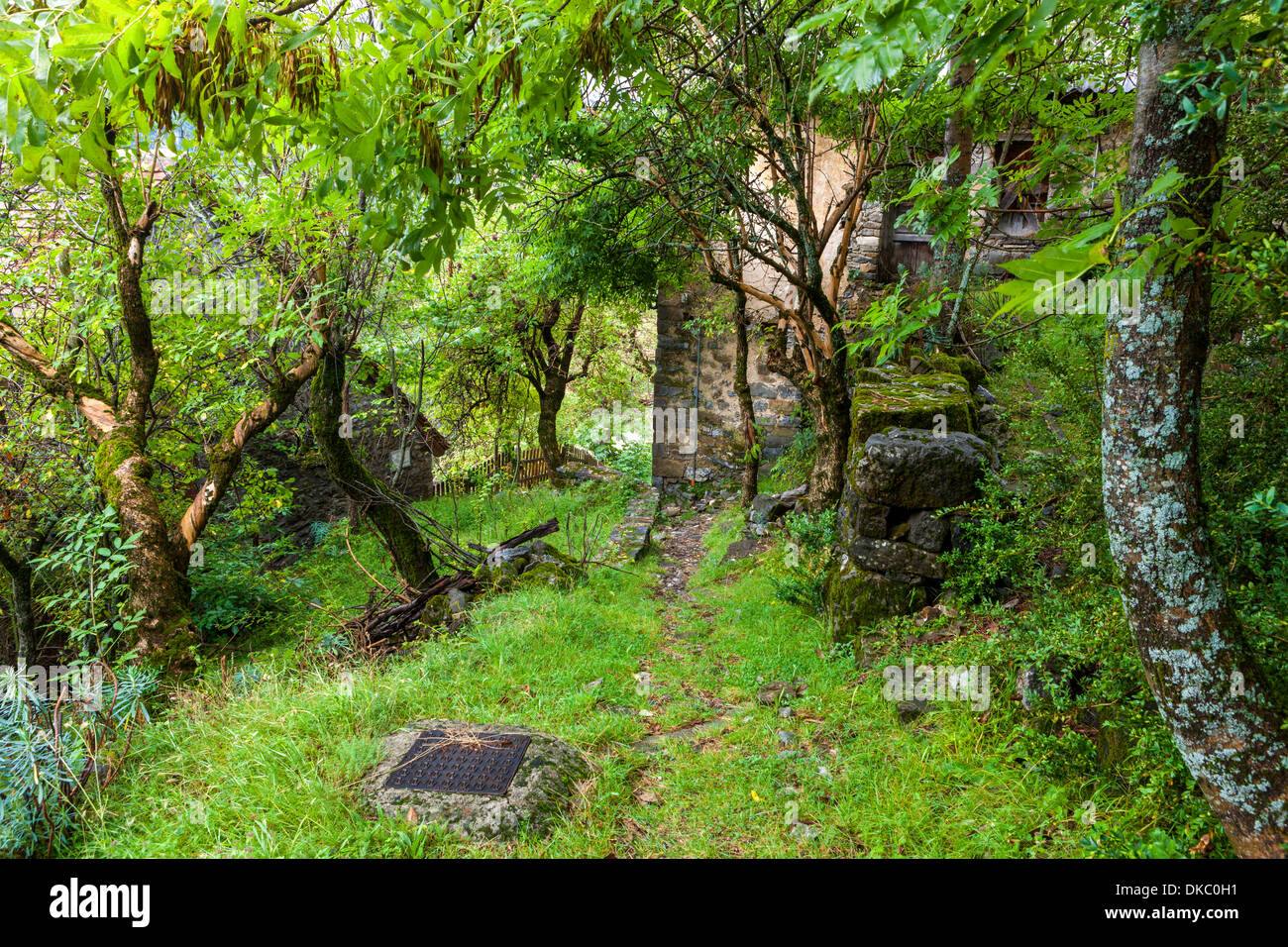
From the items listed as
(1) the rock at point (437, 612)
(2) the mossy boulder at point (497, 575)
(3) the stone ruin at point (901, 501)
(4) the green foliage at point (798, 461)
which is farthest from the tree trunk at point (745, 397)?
(1) the rock at point (437, 612)

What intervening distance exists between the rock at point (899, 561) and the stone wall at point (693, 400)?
6425 mm

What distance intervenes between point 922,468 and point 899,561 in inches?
26.1

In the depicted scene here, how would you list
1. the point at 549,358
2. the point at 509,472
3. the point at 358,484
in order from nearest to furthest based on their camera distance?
the point at 358,484 → the point at 549,358 → the point at 509,472

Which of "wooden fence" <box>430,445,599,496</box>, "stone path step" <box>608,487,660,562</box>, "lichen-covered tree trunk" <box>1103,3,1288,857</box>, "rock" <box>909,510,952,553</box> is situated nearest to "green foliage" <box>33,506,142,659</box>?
"stone path step" <box>608,487,660,562</box>

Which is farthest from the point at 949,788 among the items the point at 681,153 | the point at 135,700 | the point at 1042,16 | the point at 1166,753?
the point at 681,153

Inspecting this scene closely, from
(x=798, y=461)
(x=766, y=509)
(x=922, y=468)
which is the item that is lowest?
(x=766, y=509)

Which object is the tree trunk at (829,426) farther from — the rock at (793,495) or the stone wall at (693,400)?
the stone wall at (693,400)

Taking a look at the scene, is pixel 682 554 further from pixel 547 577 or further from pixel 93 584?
pixel 93 584

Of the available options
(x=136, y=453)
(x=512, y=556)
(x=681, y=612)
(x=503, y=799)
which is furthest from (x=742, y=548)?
(x=136, y=453)

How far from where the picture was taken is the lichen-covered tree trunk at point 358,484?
6555mm

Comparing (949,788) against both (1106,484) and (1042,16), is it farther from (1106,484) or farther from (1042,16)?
(1042,16)

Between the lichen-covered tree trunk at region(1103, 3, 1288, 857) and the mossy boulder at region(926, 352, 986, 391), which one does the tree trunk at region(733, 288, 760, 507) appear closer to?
the mossy boulder at region(926, 352, 986, 391)

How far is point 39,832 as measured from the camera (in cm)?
280

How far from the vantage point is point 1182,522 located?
6.27 ft
